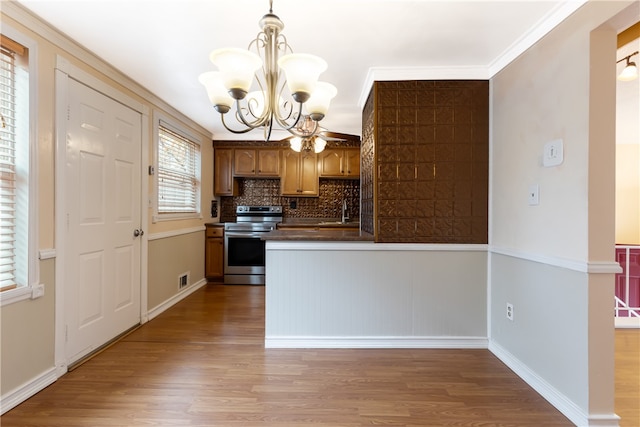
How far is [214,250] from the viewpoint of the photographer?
475 centimetres

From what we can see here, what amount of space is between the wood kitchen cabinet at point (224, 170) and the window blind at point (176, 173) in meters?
0.55

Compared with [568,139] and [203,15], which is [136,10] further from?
[568,139]

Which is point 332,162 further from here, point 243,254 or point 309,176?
point 243,254

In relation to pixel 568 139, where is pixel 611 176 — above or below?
below

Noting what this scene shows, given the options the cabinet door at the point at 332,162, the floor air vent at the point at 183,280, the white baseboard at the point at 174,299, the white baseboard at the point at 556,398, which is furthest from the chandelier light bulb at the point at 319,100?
the cabinet door at the point at 332,162

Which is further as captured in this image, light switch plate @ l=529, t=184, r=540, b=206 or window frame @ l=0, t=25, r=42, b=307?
light switch plate @ l=529, t=184, r=540, b=206

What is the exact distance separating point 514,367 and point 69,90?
362cm

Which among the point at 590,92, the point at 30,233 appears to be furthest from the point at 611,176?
the point at 30,233

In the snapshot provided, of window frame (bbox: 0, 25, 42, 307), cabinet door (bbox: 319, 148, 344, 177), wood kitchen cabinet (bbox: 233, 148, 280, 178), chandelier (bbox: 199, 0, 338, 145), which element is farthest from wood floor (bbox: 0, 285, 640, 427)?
cabinet door (bbox: 319, 148, 344, 177)

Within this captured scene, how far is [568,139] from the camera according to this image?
1715 mm

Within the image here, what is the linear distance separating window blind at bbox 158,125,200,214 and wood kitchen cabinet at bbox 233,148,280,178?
2.31 ft

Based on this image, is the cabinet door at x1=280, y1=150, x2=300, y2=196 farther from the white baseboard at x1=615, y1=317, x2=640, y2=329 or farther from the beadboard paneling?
the white baseboard at x1=615, y1=317, x2=640, y2=329

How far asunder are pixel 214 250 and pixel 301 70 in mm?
3896

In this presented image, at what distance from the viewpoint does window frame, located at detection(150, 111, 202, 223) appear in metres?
3.27
